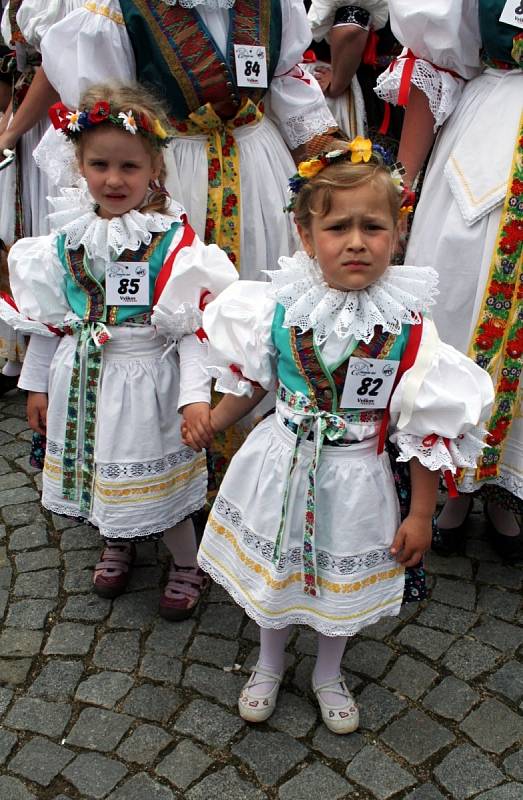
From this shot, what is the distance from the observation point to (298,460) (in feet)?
6.36

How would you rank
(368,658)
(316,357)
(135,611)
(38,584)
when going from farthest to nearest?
(38,584) → (135,611) → (368,658) → (316,357)

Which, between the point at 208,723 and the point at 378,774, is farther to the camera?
the point at 208,723

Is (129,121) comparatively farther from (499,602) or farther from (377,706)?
(499,602)

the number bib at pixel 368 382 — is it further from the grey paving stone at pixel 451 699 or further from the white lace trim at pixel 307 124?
the white lace trim at pixel 307 124

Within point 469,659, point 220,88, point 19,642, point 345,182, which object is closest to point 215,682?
point 19,642

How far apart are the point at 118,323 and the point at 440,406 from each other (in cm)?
100

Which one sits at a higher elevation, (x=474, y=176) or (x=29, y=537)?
(x=474, y=176)

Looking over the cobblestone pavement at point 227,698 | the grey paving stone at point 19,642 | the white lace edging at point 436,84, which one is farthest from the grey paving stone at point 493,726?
the white lace edging at point 436,84

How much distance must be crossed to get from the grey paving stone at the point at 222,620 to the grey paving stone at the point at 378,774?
0.59 metres

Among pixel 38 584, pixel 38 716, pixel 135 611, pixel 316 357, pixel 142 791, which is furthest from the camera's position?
pixel 38 584

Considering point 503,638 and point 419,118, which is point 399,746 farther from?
point 419,118

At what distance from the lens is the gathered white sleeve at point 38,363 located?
2.45 meters

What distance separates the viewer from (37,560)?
9.60 ft

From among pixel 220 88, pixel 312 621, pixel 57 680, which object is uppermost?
pixel 220 88
